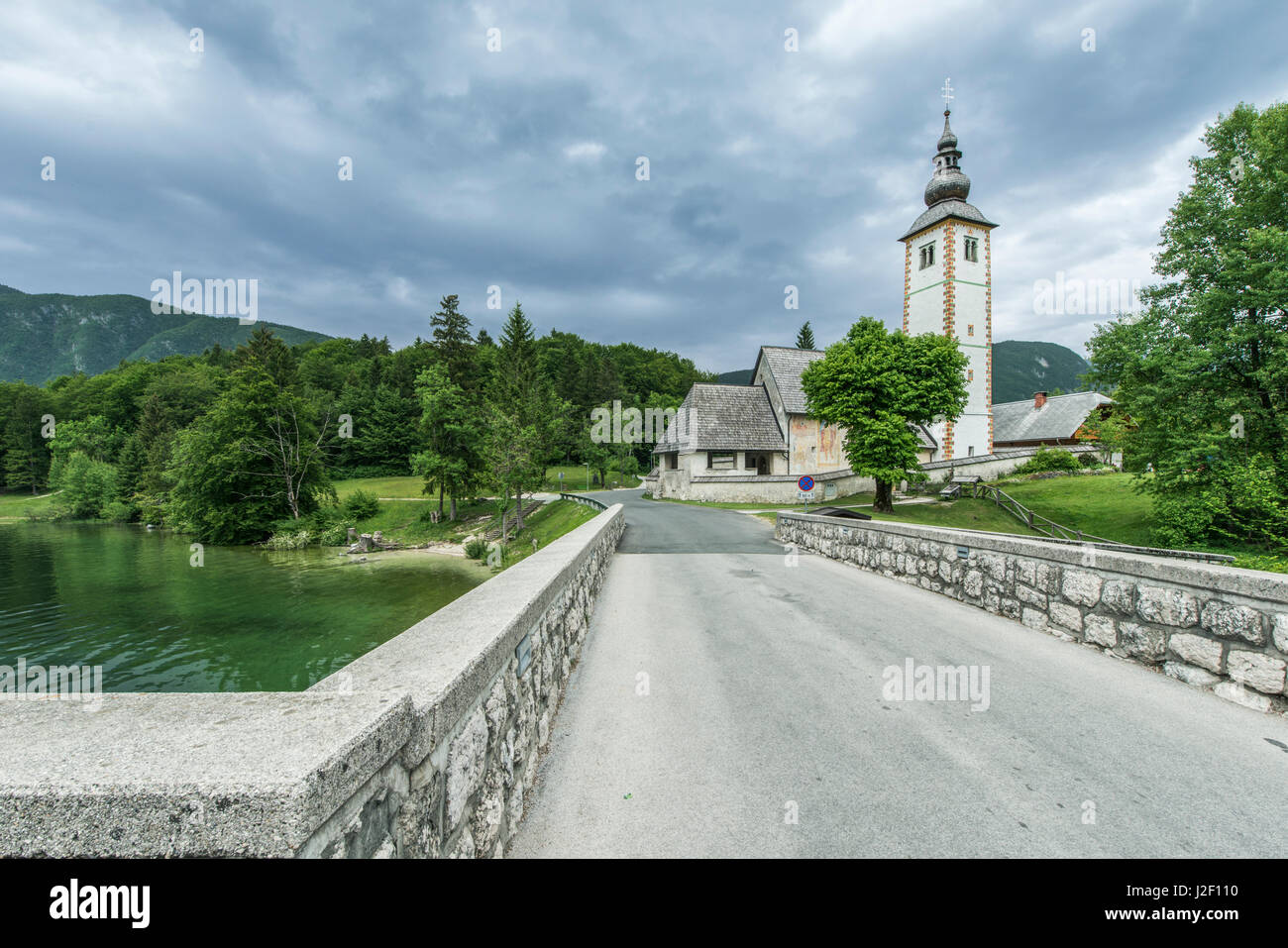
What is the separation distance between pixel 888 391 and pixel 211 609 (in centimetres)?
3188

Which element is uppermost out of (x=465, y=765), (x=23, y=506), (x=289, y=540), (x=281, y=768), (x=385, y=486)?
(x=281, y=768)

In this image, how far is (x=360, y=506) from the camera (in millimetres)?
47594

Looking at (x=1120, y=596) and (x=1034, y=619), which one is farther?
(x=1034, y=619)

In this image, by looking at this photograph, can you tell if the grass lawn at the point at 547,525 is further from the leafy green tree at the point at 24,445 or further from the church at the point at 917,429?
the leafy green tree at the point at 24,445

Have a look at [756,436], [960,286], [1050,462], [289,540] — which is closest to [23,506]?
[289,540]

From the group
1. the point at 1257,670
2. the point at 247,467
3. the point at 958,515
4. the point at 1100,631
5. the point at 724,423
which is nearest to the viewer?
the point at 1257,670

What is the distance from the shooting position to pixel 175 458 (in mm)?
Answer: 45875

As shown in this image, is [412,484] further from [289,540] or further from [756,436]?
[756,436]

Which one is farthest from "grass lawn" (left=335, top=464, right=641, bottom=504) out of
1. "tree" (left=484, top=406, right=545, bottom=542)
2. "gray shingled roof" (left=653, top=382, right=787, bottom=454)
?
"gray shingled roof" (left=653, top=382, right=787, bottom=454)

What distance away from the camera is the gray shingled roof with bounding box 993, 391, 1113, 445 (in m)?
53.2

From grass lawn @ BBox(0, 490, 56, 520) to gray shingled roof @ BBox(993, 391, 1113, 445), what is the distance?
343ft

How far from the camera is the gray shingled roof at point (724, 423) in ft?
135
